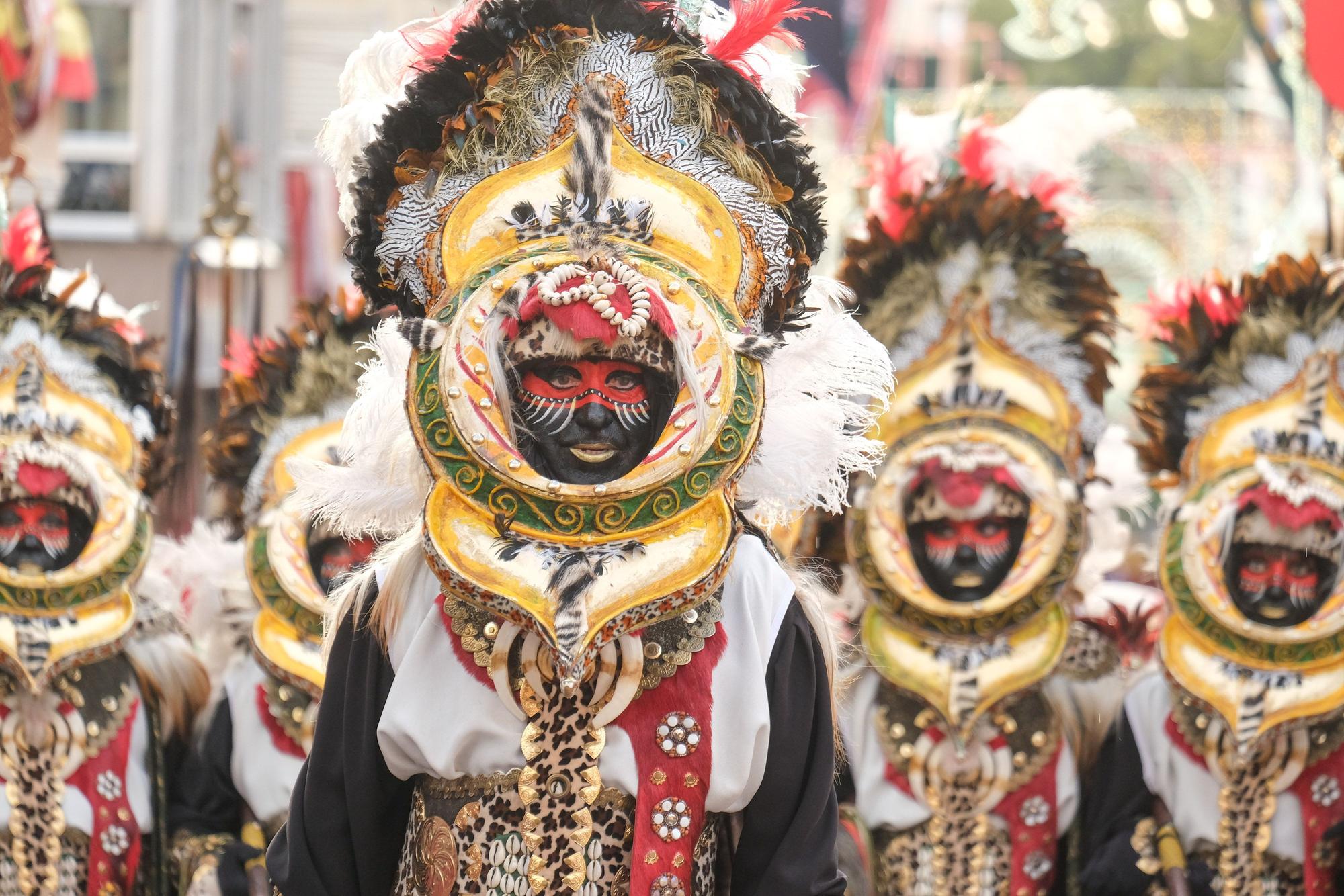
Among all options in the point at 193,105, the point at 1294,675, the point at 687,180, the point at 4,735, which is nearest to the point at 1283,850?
the point at 1294,675

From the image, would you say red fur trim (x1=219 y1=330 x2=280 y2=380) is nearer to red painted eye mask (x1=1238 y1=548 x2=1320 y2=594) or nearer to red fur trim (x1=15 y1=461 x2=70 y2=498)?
red fur trim (x1=15 y1=461 x2=70 y2=498)

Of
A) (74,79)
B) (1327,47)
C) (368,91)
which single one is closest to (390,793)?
(368,91)

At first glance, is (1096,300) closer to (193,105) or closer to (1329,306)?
(1329,306)

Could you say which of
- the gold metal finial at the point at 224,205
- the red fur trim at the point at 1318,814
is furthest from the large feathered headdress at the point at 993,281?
the gold metal finial at the point at 224,205

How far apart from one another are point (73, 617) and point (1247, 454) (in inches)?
127

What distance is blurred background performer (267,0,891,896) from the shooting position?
9.74 feet

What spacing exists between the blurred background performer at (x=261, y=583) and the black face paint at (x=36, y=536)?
51 cm

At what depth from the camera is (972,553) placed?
508 cm

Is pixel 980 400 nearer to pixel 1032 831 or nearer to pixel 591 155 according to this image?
pixel 1032 831

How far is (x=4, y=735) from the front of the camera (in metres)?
4.81

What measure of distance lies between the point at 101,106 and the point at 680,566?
11.4m

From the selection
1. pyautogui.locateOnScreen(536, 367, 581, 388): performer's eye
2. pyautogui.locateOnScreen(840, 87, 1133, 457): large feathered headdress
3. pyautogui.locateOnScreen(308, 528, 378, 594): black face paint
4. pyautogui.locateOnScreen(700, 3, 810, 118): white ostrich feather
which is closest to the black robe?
pyautogui.locateOnScreen(536, 367, 581, 388): performer's eye

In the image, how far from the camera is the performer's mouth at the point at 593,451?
3051mm

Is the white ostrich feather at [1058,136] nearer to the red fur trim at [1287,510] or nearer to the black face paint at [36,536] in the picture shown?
the red fur trim at [1287,510]
